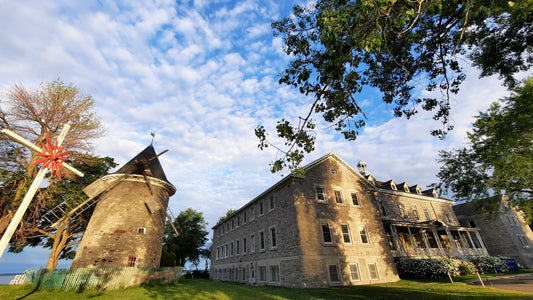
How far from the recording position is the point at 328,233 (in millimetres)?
19594

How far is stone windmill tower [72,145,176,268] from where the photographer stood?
18500mm

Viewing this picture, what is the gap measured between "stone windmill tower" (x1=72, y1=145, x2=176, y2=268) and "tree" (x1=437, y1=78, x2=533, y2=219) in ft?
86.0

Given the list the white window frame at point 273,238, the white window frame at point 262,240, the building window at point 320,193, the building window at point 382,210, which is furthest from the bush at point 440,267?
the white window frame at point 262,240

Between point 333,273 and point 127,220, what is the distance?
18879 mm

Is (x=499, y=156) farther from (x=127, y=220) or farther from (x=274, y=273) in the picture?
(x=127, y=220)

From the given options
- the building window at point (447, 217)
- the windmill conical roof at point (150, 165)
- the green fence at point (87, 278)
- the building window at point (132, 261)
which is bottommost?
the green fence at point (87, 278)

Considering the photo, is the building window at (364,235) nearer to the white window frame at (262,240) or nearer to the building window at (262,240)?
the white window frame at (262,240)

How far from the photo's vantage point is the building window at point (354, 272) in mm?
18766

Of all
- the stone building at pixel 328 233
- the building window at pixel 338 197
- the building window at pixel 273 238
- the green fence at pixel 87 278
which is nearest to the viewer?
the green fence at pixel 87 278

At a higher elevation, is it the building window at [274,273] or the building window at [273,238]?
the building window at [273,238]

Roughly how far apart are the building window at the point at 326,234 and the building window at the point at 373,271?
478 centimetres

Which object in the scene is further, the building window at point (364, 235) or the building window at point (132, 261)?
the building window at point (364, 235)

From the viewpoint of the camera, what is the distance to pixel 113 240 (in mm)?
18984

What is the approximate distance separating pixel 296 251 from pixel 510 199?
69.9 ft
